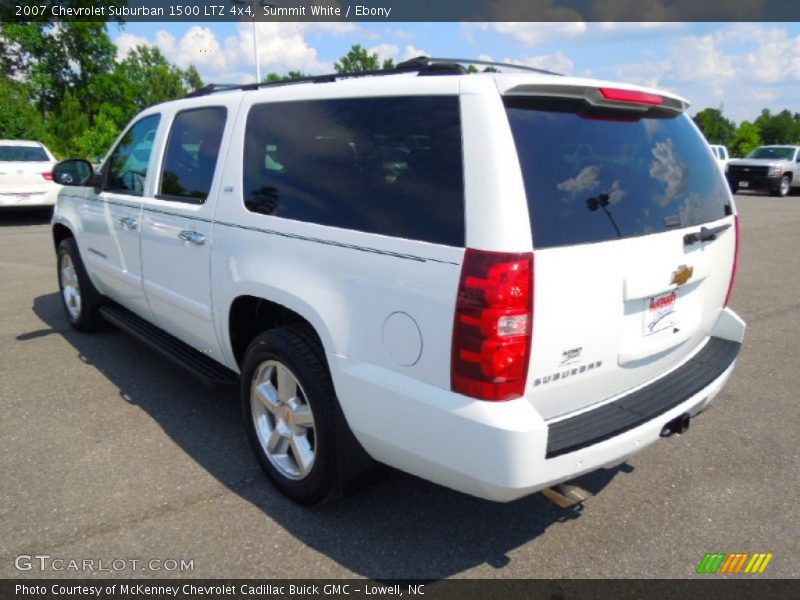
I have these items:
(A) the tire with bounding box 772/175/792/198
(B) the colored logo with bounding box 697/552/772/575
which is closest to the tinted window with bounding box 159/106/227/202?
(B) the colored logo with bounding box 697/552/772/575

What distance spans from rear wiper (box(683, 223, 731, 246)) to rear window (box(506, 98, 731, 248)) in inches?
2.4

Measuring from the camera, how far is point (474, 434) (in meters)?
2.01

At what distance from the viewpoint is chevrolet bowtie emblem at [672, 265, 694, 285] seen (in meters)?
2.45

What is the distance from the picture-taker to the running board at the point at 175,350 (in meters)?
3.37

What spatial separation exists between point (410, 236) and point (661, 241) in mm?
1042

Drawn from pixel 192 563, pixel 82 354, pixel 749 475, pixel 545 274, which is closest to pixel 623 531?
pixel 749 475

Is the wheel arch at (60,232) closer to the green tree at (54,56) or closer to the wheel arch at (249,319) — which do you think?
the wheel arch at (249,319)

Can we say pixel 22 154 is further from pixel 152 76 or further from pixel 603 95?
pixel 152 76

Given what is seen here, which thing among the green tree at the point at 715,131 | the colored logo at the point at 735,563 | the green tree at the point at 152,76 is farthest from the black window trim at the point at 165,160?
the green tree at the point at 152,76

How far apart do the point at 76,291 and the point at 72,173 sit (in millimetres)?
1065

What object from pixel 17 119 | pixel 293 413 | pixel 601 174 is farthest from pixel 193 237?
pixel 17 119

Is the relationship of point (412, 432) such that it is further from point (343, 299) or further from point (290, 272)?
point (290, 272)

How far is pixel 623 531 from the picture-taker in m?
2.66

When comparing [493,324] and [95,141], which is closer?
[493,324]
